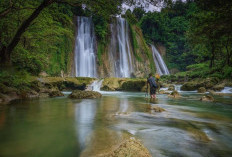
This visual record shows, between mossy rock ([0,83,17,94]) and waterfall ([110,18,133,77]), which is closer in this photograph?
mossy rock ([0,83,17,94])

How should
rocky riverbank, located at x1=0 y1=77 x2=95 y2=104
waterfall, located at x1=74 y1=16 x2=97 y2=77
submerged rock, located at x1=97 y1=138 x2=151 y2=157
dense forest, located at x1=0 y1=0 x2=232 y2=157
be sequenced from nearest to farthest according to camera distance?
1. submerged rock, located at x1=97 y1=138 x2=151 y2=157
2. dense forest, located at x1=0 y1=0 x2=232 y2=157
3. rocky riverbank, located at x1=0 y1=77 x2=95 y2=104
4. waterfall, located at x1=74 y1=16 x2=97 y2=77

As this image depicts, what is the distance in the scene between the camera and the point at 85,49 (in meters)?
31.2

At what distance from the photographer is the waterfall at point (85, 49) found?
96.2 feet

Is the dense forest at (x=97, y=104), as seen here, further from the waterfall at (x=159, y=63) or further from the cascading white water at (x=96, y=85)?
the waterfall at (x=159, y=63)

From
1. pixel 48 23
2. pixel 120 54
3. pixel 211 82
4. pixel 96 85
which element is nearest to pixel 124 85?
pixel 96 85

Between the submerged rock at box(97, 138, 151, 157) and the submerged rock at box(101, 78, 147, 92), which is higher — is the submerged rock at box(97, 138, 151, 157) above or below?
below

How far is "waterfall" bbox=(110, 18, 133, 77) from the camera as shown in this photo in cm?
3470

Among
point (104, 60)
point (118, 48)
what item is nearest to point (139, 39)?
point (118, 48)

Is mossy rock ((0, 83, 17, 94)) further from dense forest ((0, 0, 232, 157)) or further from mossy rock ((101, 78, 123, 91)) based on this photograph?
mossy rock ((101, 78, 123, 91))

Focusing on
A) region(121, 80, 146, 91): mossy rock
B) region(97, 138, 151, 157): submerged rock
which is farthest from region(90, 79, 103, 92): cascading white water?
region(97, 138, 151, 157): submerged rock

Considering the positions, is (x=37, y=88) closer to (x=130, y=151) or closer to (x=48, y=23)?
(x=48, y=23)

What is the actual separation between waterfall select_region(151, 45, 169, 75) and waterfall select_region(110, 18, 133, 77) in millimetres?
11855

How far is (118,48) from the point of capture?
118 ft

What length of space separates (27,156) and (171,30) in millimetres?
56388
